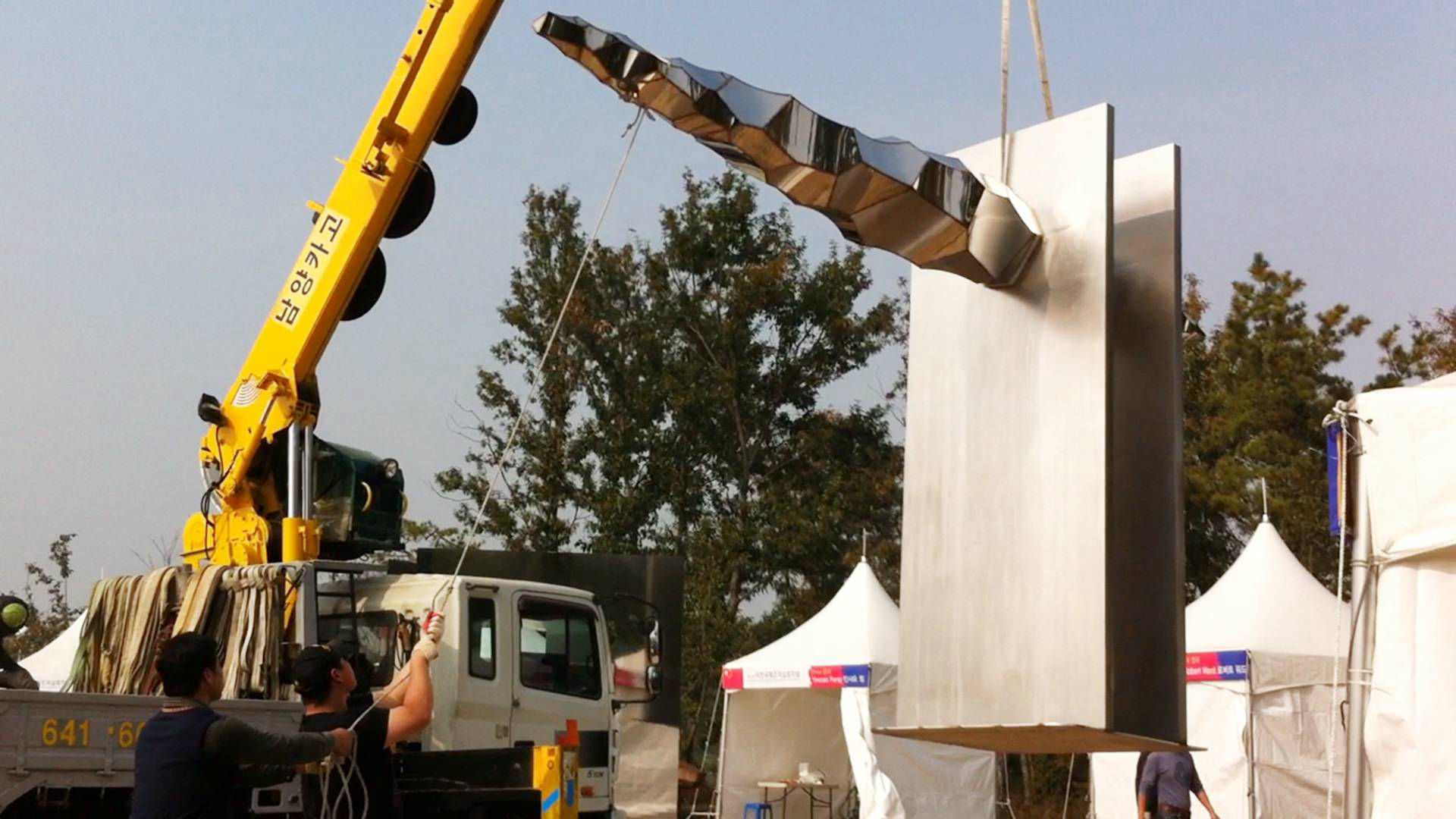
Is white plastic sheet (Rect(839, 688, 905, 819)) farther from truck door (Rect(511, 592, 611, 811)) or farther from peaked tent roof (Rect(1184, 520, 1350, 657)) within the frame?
truck door (Rect(511, 592, 611, 811))

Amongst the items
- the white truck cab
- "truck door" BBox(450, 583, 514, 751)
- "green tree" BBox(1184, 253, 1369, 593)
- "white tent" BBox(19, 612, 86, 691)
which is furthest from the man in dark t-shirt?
"green tree" BBox(1184, 253, 1369, 593)

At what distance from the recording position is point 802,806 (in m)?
21.4

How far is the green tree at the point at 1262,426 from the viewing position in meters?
30.8

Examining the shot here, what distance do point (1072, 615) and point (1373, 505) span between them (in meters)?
4.04

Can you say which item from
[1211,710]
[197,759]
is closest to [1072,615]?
[197,759]

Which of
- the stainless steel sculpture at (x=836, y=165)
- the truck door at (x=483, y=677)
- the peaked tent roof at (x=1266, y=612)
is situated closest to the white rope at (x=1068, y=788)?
the peaked tent roof at (x=1266, y=612)

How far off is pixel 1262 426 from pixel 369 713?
94.1 ft

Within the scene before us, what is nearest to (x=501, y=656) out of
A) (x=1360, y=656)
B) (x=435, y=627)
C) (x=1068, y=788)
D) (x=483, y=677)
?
(x=483, y=677)

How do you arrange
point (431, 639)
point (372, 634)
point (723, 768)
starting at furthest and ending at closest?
1. point (723, 768)
2. point (372, 634)
3. point (431, 639)

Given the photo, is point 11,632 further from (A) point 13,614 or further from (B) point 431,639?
(B) point 431,639

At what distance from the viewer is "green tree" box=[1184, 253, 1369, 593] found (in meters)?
30.8

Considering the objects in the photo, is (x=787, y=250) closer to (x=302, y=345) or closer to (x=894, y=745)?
(x=894, y=745)

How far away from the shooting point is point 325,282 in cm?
1178

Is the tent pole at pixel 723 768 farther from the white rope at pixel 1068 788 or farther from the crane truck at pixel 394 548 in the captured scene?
the crane truck at pixel 394 548
